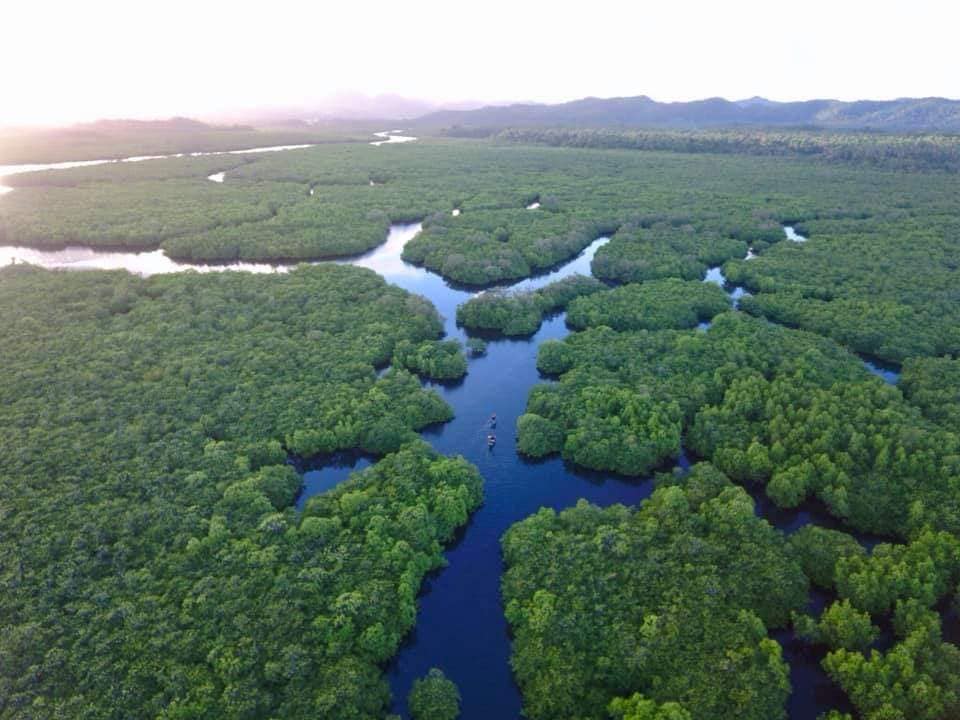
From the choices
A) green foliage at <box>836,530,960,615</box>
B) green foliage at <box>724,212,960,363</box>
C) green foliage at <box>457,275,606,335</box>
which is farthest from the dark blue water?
green foliage at <box>724,212,960,363</box>

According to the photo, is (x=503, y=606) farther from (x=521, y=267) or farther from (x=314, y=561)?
(x=521, y=267)

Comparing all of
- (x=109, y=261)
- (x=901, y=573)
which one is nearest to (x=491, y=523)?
(x=901, y=573)

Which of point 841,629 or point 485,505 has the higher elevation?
point 841,629

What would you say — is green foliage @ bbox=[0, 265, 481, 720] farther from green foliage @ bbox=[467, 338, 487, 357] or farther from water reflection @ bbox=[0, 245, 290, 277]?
water reflection @ bbox=[0, 245, 290, 277]

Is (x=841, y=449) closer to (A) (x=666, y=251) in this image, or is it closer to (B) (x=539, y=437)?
(B) (x=539, y=437)

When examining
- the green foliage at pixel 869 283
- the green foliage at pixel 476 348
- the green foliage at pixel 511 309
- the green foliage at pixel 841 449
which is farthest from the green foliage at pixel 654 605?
the green foliage at pixel 869 283

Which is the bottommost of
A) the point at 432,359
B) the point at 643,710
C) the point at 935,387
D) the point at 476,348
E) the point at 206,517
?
the point at 643,710

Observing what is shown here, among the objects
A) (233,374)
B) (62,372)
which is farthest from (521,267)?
(62,372)
